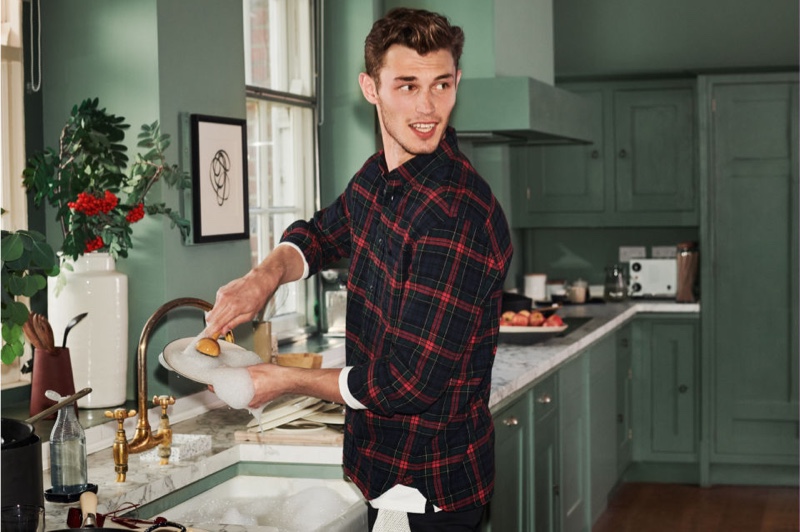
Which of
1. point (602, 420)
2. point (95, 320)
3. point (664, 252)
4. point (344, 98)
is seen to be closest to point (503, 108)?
point (344, 98)

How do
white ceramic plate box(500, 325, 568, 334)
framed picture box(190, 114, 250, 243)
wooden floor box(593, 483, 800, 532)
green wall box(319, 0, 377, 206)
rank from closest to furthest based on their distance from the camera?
framed picture box(190, 114, 250, 243) < green wall box(319, 0, 377, 206) < white ceramic plate box(500, 325, 568, 334) < wooden floor box(593, 483, 800, 532)

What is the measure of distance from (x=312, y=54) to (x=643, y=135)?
2.34 meters

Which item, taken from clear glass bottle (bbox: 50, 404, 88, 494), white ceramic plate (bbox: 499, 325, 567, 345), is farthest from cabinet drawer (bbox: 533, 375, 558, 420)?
clear glass bottle (bbox: 50, 404, 88, 494)

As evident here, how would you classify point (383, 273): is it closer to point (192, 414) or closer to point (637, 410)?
point (192, 414)

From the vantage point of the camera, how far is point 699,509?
18.0ft

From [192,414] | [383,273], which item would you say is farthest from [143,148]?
[383,273]

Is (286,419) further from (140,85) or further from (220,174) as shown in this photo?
(140,85)

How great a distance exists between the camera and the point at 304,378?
1896mm

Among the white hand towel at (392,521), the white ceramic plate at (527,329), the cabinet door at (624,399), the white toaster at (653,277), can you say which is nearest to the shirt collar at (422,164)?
the white hand towel at (392,521)

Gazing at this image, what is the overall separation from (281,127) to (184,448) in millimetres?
2086

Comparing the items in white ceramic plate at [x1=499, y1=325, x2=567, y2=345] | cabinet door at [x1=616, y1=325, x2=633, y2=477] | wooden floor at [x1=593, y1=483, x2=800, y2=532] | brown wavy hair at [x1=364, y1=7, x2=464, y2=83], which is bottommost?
wooden floor at [x1=593, y1=483, x2=800, y2=532]

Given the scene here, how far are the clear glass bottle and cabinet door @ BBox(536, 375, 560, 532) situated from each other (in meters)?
2.05

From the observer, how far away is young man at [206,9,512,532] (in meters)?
1.87

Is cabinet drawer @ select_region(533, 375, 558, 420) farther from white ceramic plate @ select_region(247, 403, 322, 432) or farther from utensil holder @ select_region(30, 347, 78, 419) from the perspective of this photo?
utensil holder @ select_region(30, 347, 78, 419)
